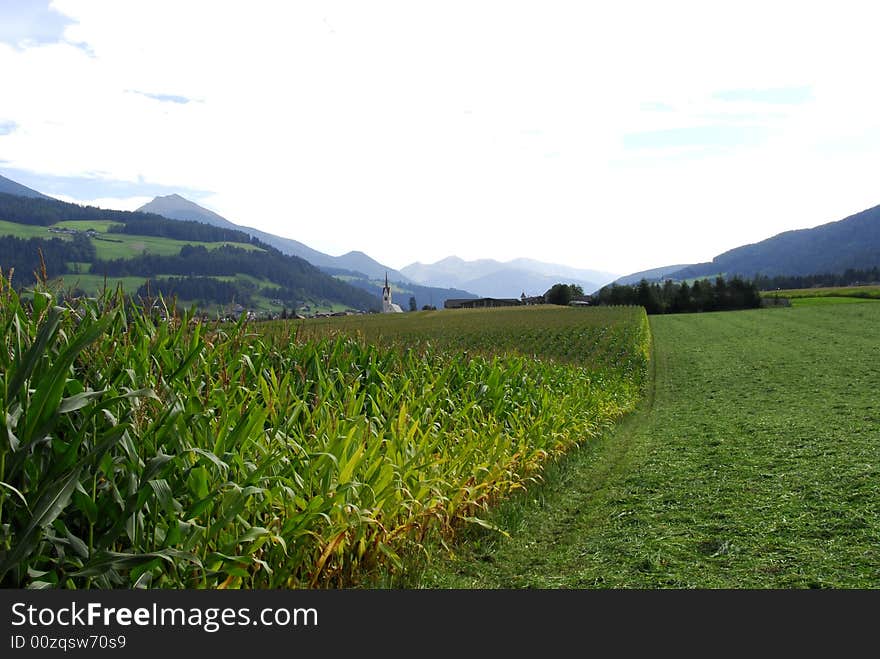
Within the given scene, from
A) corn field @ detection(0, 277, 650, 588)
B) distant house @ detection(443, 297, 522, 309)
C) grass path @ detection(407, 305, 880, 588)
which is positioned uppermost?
distant house @ detection(443, 297, 522, 309)

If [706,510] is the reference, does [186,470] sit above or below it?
above

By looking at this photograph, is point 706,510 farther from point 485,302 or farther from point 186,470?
point 485,302

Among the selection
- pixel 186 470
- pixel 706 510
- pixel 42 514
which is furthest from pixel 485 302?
pixel 42 514

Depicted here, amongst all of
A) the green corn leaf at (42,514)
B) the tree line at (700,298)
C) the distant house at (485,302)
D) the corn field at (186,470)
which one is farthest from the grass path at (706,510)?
the distant house at (485,302)

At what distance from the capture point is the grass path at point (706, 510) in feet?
14.7

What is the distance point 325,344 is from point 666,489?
455 centimetres

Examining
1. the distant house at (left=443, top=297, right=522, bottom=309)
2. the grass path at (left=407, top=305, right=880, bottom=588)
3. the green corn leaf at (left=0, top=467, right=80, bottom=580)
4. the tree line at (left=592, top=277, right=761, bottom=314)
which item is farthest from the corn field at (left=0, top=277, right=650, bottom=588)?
the distant house at (left=443, top=297, right=522, bottom=309)

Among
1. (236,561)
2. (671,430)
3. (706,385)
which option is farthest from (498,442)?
(706,385)

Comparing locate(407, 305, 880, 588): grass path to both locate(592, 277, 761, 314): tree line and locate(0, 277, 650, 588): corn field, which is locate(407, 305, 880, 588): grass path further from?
locate(592, 277, 761, 314): tree line

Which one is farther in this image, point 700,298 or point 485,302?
point 485,302

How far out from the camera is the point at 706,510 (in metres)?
6.25

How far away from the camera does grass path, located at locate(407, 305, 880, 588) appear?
448cm

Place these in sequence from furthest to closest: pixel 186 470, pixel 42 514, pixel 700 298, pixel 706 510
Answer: pixel 700 298 < pixel 706 510 < pixel 186 470 < pixel 42 514

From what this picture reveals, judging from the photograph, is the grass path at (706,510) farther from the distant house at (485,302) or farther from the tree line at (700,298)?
the distant house at (485,302)
